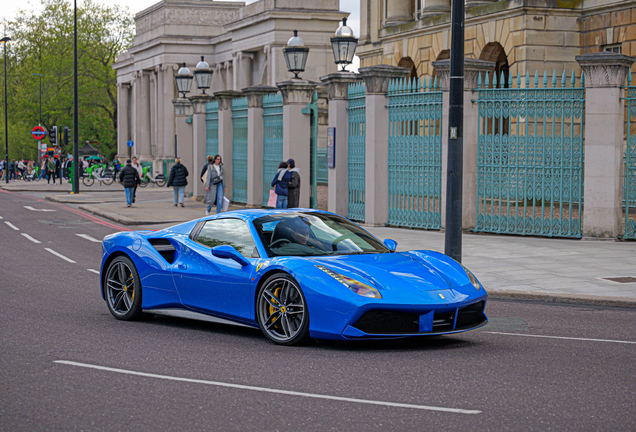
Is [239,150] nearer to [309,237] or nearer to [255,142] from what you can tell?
[255,142]

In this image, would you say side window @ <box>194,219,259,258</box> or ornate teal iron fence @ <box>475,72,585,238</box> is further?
ornate teal iron fence @ <box>475,72,585,238</box>

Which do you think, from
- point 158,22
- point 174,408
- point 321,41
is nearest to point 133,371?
point 174,408

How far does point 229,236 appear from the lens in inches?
337

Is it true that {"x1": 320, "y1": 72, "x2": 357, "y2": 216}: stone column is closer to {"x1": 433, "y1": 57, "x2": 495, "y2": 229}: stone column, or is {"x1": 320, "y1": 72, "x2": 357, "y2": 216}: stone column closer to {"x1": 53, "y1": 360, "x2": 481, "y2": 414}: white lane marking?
{"x1": 433, "y1": 57, "x2": 495, "y2": 229}: stone column

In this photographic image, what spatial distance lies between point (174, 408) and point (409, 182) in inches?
576

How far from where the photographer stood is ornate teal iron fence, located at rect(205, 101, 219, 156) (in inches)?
1238

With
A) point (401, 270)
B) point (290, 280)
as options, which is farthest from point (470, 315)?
point (290, 280)

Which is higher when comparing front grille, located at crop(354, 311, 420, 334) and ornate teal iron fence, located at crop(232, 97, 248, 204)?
ornate teal iron fence, located at crop(232, 97, 248, 204)

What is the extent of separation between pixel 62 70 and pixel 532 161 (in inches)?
2910

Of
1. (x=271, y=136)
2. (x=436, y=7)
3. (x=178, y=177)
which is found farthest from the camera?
(x=436, y=7)

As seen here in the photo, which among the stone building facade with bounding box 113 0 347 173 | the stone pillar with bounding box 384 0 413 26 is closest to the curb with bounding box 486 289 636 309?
the stone pillar with bounding box 384 0 413 26

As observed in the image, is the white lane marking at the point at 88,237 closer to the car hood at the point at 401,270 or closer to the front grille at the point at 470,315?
the car hood at the point at 401,270

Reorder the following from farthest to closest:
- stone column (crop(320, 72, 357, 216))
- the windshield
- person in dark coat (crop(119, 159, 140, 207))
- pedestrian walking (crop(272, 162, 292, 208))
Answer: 1. person in dark coat (crop(119, 159, 140, 207))
2. stone column (crop(320, 72, 357, 216))
3. pedestrian walking (crop(272, 162, 292, 208))
4. the windshield

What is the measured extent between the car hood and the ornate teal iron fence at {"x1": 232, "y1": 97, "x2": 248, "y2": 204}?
20845 millimetres
